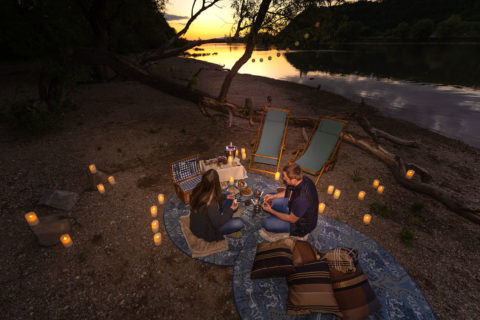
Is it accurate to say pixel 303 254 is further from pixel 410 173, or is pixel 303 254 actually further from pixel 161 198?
pixel 410 173

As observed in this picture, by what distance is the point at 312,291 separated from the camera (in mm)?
2752

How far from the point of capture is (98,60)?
901 cm

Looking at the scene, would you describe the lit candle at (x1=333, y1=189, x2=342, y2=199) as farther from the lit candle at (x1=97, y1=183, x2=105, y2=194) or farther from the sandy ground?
the lit candle at (x1=97, y1=183, x2=105, y2=194)

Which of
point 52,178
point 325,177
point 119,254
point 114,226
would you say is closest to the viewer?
point 119,254

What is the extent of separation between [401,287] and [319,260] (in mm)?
1489

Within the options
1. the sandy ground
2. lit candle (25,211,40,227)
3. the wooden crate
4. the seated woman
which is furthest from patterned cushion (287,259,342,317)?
lit candle (25,211,40,227)

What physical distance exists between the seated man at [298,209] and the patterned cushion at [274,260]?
500 millimetres

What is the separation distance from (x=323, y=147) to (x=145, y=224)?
5.62 m

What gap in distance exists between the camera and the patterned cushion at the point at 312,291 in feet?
8.95

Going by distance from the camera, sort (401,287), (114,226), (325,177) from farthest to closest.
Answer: (325,177) < (114,226) < (401,287)

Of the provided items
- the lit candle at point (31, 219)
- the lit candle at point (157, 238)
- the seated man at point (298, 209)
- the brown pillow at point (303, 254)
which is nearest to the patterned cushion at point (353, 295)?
the brown pillow at point (303, 254)

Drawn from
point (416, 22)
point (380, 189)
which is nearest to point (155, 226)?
point (380, 189)

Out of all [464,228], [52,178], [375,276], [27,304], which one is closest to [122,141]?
[52,178]

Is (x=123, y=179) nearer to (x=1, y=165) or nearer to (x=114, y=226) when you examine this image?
(x=114, y=226)
